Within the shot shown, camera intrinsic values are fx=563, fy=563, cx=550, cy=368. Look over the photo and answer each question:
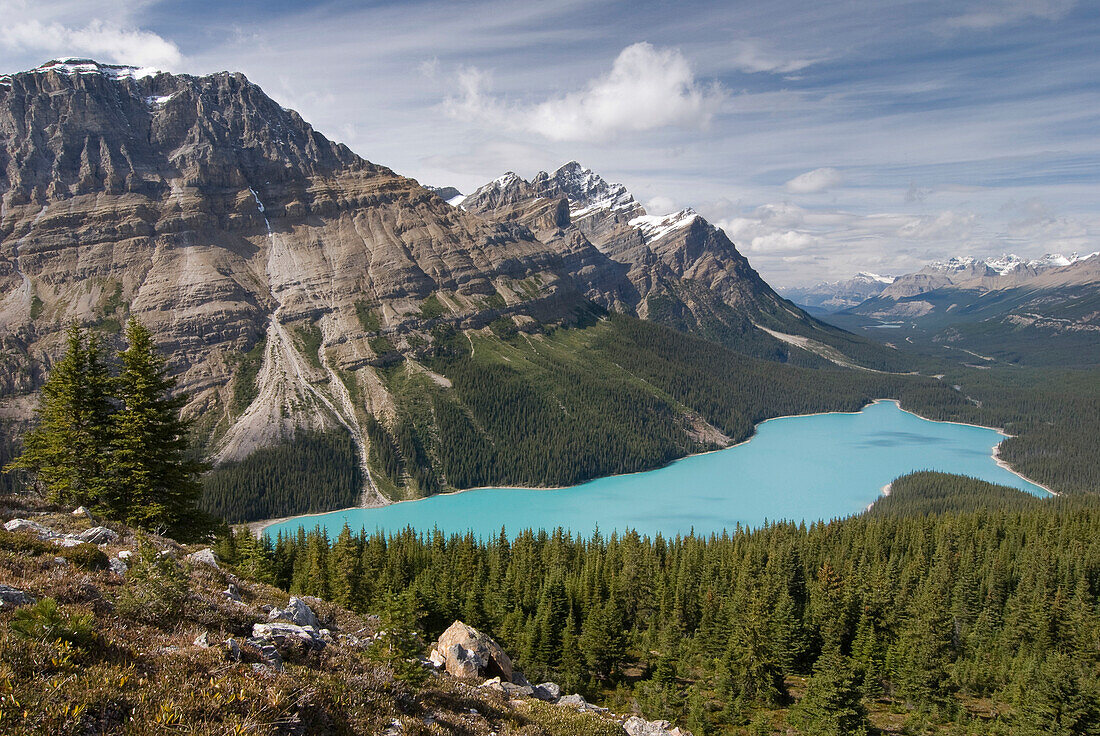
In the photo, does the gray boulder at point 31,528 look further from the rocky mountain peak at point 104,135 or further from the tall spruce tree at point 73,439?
the rocky mountain peak at point 104,135

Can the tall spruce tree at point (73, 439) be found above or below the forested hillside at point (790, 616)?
above

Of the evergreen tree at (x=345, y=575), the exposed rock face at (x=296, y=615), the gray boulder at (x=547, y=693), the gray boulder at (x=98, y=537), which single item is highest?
the gray boulder at (x=98, y=537)

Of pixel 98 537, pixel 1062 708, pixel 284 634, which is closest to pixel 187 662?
pixel 284 634

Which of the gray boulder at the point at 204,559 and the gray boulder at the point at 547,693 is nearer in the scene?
the gray boulder at the point at 204,559

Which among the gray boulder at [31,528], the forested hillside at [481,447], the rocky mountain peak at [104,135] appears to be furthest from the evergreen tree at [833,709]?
the rocky mountain peak at [104,135]

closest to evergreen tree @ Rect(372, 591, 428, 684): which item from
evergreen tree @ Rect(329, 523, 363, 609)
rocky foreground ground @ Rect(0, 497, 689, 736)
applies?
rocky foreground ground @ Rect(0, 497, 689, 736)
